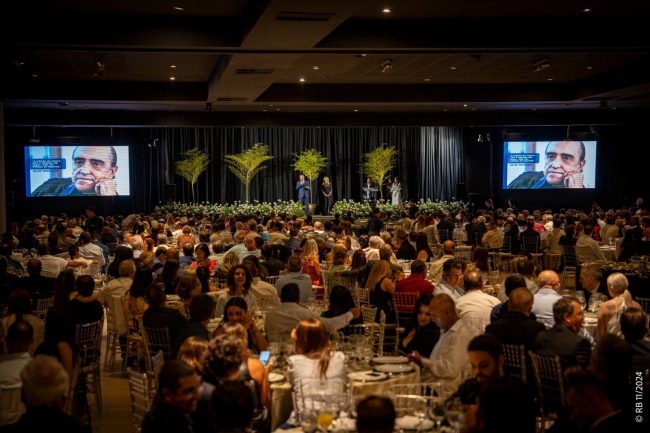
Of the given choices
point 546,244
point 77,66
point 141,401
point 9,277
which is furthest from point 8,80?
point 141,401

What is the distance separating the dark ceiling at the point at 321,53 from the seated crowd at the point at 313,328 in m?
2.80

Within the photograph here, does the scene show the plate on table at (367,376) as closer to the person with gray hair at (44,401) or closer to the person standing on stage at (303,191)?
the person with gray hair at (44,401)

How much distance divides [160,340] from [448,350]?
2600 mm

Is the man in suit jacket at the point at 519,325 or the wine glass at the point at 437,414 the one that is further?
the man in suit jacket at the point at 519,325

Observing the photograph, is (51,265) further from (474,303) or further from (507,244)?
(507,244)

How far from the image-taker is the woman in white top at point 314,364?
5.28 metres

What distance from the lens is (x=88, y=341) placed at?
291 inches

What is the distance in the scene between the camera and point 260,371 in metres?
5.27

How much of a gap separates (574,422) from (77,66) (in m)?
13.6

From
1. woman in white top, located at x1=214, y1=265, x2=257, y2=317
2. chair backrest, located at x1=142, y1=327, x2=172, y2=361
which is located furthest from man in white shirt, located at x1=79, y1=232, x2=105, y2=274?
chair backrest, located at x1=142, y1=327, x2=172, y2=361

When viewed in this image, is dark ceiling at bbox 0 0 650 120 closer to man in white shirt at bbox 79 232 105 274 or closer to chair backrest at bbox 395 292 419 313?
man in white shirt at bbox 79 232 105 274

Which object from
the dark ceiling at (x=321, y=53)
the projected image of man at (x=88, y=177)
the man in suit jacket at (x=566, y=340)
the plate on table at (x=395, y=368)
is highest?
the dark ceiling at (x=321, y=53)

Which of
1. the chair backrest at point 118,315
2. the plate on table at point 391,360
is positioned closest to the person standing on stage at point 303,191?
the chair backrest at point 118,315

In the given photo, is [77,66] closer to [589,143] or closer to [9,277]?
[9,277]
